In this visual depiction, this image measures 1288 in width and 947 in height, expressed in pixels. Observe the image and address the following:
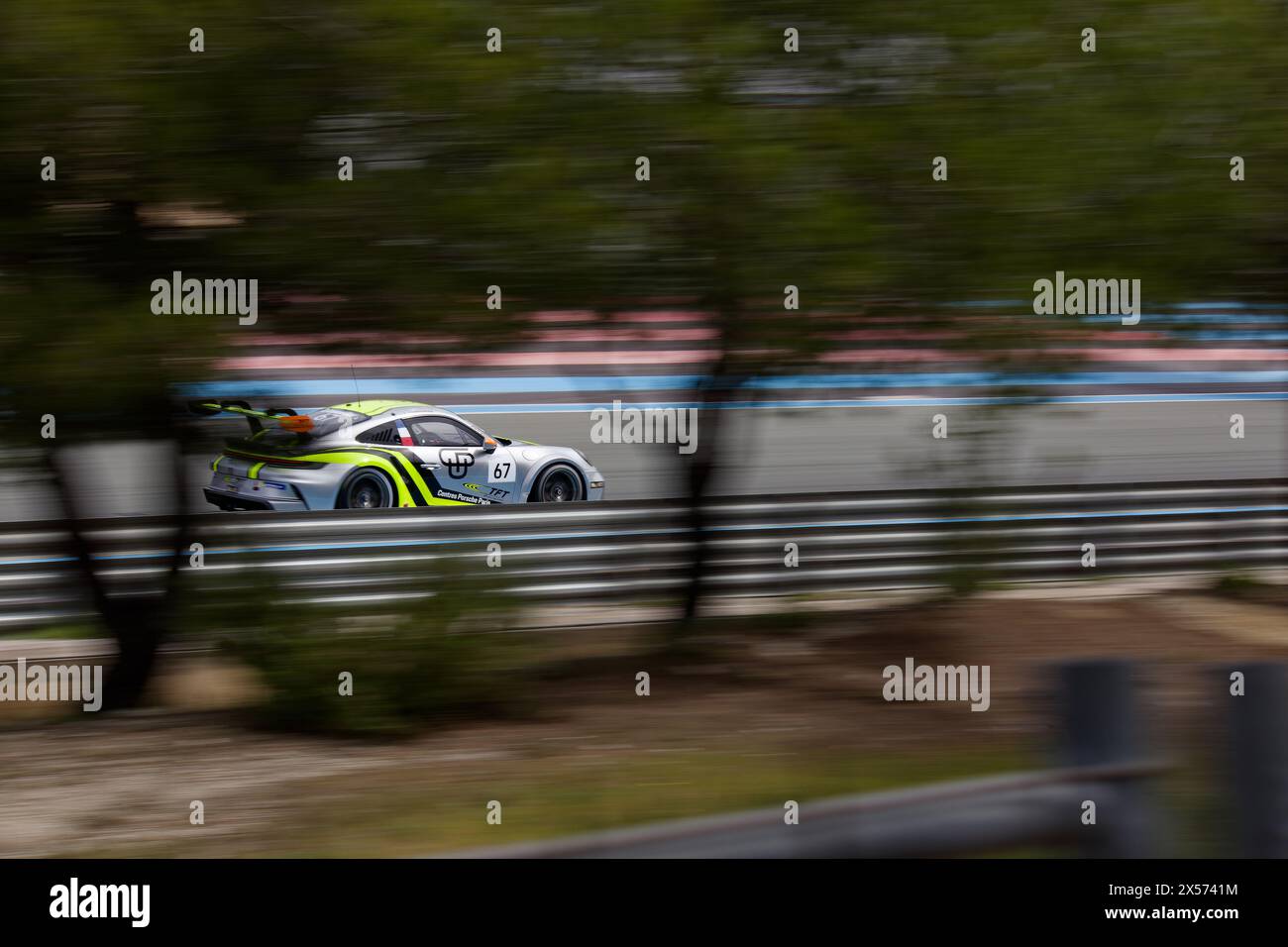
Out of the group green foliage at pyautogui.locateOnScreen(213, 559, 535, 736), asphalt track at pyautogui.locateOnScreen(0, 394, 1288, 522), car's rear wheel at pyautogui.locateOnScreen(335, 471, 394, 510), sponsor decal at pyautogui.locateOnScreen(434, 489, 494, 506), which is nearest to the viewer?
green foliage at pyautogui.locateOnScreen(213, 559, 535, 736)

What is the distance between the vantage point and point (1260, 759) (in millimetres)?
2543

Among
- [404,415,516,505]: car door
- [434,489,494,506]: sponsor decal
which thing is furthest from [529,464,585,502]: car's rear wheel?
[434,489,494,506]: sponsor decal

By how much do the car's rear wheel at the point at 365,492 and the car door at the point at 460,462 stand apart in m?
0.50

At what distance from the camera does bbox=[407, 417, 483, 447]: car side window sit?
13062 mm

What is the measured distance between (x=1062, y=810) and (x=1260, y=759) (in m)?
0.49

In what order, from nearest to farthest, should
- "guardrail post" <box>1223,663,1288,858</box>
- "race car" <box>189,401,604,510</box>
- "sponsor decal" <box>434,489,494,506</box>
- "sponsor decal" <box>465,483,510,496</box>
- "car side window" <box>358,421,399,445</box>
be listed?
"guardrail post" <box>1223,663,1288,858</box> < "race car" <box>189,401,604,510</box> < "car side window" <box>358,421,399,445</box> < "sponsor decal" <box>434,489,494,506</box> < "sponsor decal" <box>465,483,510,496</box>

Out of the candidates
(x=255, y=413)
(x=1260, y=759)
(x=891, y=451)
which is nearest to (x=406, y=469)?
(x=891, y=451)

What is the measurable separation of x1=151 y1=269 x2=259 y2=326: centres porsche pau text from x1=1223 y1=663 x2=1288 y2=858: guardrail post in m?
4.92

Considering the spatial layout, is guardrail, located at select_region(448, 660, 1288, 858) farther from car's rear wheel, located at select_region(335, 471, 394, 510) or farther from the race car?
car's rear wheel, located at select_region(335, 471, 394, 510)

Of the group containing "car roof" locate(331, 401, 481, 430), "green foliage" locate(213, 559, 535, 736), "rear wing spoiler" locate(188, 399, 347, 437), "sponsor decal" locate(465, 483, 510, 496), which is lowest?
"green foliage" locate(213, 559, 535, 736)

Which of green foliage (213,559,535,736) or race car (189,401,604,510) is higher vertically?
race car (189,401,604,510)

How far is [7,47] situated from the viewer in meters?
5.58
